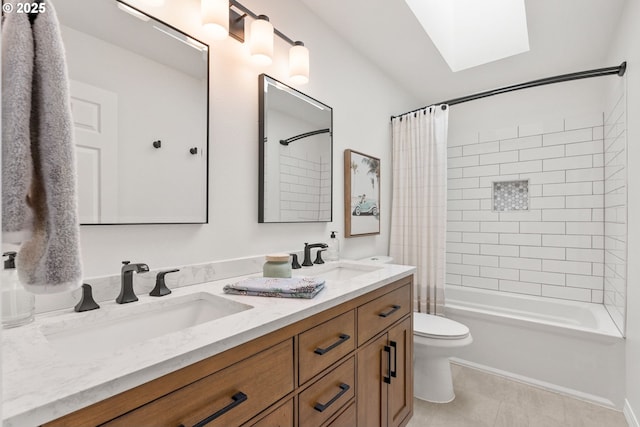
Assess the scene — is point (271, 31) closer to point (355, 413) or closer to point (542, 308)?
point (355, 413)

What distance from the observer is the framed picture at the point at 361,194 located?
89.9 inches

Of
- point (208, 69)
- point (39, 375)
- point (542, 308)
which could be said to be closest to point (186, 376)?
point (39, 375)

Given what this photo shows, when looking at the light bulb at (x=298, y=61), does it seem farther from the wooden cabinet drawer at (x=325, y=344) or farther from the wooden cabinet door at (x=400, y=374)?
the wooden cabinet door at (x=400, y=374)

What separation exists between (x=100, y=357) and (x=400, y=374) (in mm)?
1418

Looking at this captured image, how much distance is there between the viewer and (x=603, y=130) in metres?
2.64

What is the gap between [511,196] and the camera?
10.0 feet

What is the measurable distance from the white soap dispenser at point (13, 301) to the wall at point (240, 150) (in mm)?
188

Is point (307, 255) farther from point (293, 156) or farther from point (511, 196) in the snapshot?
point (511, 196)

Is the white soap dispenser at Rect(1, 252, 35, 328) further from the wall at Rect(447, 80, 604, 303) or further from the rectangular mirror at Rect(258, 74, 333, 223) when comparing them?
the wall at Rect(447, 80, 604, 303)

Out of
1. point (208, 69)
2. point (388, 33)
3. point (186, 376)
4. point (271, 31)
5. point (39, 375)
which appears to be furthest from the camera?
point (388, 33)

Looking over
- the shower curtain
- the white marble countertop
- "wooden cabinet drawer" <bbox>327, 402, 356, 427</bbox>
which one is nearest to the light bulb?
the white marble countertop

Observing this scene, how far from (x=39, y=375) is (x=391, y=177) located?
8.79 feet

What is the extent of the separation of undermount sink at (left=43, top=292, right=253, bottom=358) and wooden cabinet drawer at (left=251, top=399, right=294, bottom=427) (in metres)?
0.31

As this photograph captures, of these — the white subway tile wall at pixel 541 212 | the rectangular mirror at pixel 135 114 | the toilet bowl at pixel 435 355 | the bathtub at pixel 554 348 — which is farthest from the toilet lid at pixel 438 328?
the rectangular mirror at pixel 135 114
